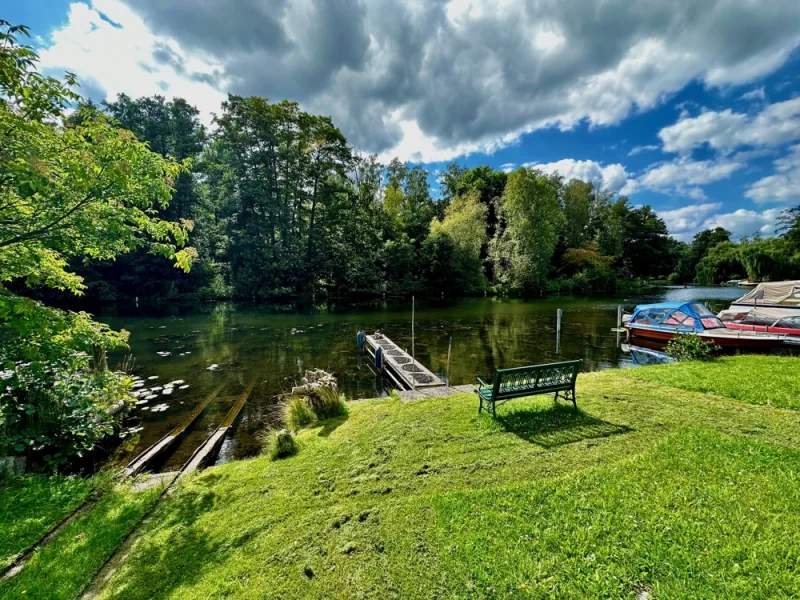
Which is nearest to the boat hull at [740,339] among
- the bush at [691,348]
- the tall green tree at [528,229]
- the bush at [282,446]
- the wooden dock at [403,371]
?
the bush at [691,348]

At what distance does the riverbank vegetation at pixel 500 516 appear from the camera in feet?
9.80

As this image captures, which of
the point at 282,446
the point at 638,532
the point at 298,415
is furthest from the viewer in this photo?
the point at 298,415

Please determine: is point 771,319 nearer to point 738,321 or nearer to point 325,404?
point 738,321

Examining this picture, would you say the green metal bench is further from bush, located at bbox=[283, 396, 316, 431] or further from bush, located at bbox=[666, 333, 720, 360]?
bush, located at bbox=[666, 333, 720, 360]

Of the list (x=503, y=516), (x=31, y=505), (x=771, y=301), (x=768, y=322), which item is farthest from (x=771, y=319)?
(x=31, y=505)

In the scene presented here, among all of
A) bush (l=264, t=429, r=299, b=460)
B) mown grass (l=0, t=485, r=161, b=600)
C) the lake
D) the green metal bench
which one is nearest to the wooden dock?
the lake

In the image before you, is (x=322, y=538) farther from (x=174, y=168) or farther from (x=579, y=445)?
(x=174, y=168)

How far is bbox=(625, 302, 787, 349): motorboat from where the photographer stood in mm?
13190

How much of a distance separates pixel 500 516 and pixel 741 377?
8263mm

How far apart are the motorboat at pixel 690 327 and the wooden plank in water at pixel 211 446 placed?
15371 millimetres

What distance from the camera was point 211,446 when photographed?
7133 millimetres

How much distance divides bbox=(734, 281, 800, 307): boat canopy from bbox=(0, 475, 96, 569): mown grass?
2732cm

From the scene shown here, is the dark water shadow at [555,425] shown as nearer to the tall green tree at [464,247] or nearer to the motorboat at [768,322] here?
the motorboat at [768,322]

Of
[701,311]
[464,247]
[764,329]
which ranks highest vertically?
[464,247]
